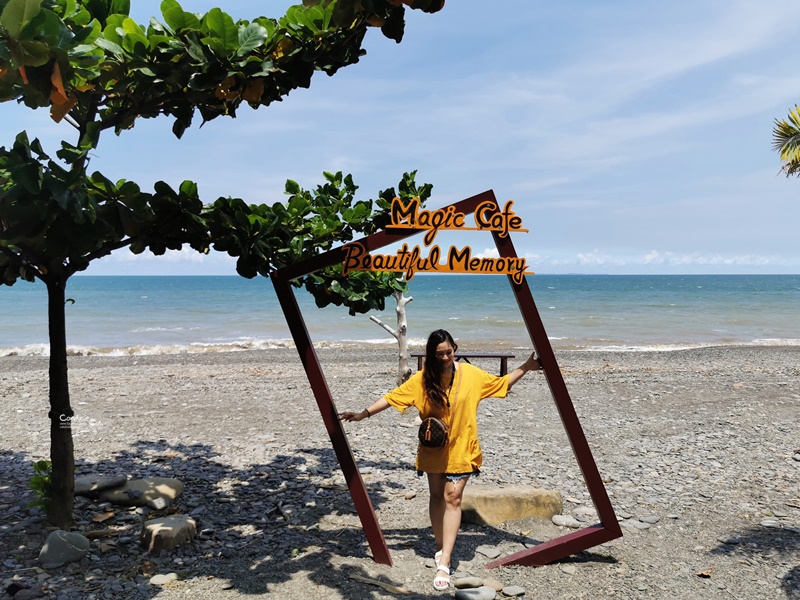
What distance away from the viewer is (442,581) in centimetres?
475

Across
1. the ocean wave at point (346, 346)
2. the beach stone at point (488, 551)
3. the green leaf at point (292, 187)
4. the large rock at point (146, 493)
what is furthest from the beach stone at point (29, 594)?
the ocean wave at point (346, 346)

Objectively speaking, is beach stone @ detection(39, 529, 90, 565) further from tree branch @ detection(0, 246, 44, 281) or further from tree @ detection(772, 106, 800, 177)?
tree @ detection(772, 106, 800, 177)

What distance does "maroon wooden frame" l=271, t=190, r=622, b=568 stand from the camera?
16.8ft

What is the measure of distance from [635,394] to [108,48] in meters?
12.5

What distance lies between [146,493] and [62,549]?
142cm

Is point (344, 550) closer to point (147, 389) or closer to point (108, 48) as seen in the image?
point (108, 48)

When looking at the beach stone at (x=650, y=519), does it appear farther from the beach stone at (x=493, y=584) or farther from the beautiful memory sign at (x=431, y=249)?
the beautiful memory sign at (x=431, y=249)

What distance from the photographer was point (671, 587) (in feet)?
16.0

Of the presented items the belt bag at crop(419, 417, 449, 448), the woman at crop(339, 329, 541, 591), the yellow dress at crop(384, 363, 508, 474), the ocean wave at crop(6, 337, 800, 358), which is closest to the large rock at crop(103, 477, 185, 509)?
the woman at crop(339, 329, 541, 591)

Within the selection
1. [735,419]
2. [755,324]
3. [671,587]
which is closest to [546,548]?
[671,587]

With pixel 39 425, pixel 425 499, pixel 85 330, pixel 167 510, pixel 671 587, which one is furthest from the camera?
pixel 85 330

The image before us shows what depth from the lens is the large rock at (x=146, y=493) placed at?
6297 millimetres

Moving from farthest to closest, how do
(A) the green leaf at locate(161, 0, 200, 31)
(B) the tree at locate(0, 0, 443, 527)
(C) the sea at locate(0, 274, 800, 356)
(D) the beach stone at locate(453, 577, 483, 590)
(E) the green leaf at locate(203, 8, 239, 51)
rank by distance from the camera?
(C) the sea at locate(0, 274, 800, 356) < (D) the beach stone at locate(453, 577, 483, 590) < (A) the green leaf at locate(161, 0, 200, 31) < (E) the green leaf at locate(203, 8, 239, 51) < (B) the tree at locate(0, 0, 443, 527)

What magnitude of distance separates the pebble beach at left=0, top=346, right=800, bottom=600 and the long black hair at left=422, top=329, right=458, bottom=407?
1446 mm
